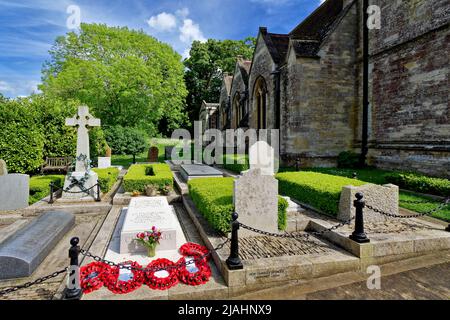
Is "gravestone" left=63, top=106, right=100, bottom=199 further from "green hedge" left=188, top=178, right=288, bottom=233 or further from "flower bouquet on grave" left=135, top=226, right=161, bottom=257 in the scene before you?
"flower bouquet on grave" left=135, top=226, right=161, bottom=257

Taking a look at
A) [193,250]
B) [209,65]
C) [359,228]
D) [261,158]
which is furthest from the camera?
[209,65]

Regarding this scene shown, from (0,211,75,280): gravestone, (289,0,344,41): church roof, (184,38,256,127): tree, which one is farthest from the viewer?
(184,38,256,127): tree

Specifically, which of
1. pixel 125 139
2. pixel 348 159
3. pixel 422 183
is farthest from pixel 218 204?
pixel 125 139

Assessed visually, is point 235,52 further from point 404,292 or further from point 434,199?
point 404,292

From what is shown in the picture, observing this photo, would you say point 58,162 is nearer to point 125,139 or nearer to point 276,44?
point 125,139

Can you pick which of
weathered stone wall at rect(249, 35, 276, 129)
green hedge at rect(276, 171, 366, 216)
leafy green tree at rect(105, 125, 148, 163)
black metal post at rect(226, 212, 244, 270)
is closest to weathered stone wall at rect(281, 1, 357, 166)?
weathered stone wall at rect(249, 35, 276, 129)

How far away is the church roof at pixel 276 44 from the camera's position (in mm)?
19456

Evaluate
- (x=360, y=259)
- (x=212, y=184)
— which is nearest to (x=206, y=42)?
(x=212, y=184)

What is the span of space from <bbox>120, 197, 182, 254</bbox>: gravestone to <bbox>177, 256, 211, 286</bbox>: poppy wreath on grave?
1069 mm

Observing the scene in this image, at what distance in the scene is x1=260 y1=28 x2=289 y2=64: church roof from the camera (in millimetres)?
19456

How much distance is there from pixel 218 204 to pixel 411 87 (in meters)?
11.4

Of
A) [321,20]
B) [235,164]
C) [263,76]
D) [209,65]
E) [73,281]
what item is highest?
[209,65]

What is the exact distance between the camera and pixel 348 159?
50.3 feet
